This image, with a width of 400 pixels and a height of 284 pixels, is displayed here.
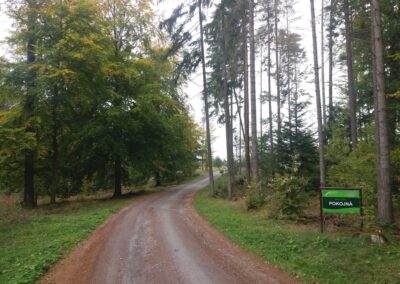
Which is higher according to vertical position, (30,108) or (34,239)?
(30,108)

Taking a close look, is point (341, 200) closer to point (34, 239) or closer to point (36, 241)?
point (36, 241)

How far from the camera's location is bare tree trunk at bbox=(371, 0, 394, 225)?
855 centimetres

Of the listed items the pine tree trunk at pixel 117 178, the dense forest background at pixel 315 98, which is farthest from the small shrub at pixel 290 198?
the pine tree trunk at pixel 117 178

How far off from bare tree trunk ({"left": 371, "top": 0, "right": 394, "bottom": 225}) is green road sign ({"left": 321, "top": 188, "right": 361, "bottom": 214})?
0.60 meters

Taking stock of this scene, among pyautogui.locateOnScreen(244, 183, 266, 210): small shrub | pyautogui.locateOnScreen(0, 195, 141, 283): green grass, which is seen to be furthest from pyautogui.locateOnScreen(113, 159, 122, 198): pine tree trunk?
pyautogui.locateOnScreen(244, 183, 266, 210): small shrub

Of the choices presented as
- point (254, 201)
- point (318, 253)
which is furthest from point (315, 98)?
point (318, 253)

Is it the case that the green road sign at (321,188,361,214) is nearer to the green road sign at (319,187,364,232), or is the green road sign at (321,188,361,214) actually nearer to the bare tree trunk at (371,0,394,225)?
the green road sign at (319,187,364,232)

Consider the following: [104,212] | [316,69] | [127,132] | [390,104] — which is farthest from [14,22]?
[390,104]

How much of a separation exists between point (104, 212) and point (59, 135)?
8065mm

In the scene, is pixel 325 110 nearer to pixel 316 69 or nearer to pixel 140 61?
pixel 316 69

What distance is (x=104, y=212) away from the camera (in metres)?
14.4

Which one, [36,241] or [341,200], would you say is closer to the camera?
[341,200]

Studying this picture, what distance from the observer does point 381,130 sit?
Answer: 856 cm

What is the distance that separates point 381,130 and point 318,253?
380 cm
